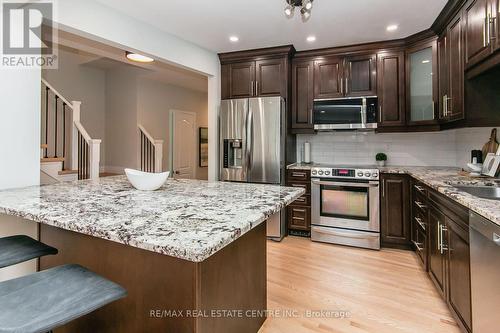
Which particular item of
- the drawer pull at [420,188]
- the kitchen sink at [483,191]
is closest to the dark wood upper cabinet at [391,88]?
the drawer pull at [420,188]

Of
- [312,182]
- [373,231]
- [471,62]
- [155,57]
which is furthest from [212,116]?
[471,62]

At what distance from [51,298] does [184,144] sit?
218 inches

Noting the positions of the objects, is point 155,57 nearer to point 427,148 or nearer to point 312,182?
point 312,182

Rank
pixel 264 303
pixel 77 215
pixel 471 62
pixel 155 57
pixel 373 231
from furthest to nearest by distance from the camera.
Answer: pixel 373 231 → pixel 155 57 → pixel 471 62 → pixel 264 303 → pixel 77 215

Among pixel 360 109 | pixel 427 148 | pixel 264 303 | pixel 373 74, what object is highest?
pixel 373 74

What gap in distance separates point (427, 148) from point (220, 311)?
354 centimetres

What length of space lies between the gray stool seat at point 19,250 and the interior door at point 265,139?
254 centimetres

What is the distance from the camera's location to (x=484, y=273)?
146cm

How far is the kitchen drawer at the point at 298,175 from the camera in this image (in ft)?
12.0

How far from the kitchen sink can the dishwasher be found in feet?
2.20

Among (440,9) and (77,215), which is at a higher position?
(440,9)

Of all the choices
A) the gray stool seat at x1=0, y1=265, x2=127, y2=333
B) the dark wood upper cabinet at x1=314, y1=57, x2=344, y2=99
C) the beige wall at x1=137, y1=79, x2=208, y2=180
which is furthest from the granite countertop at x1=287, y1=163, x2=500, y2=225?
the beige wall at x1=137, y1=79, x2=208, y2=180

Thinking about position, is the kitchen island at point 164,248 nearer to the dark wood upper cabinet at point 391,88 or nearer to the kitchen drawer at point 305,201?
the kitchen drawer at point 305,201

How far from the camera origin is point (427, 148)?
12.1ft
